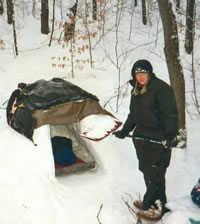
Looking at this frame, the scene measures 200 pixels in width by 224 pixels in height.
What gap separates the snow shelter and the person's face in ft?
3.80

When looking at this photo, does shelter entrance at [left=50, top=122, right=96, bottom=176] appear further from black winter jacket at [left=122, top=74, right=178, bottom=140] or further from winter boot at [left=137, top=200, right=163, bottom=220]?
black winter jacket at [left=122, top=74, right=178, bottom=140]

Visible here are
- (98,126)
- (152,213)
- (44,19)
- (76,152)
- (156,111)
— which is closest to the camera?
(156,111)

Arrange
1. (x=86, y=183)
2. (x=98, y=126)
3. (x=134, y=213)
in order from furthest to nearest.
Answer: (x=98, y=126) < (x=86, y=183) < (x=134, y=213)

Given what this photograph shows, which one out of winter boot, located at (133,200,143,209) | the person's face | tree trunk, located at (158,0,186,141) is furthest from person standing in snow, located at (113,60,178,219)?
tree trunk, located at (158,0,186,141)

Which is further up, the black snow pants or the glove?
the glove

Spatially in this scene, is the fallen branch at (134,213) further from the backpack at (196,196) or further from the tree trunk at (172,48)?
the tree trunk at (172,48)

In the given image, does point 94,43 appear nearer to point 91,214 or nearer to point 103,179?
point 103,179

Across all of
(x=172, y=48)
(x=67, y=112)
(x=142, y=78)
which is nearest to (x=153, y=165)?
(x=142, y=78)

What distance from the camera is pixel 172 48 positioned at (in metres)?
4.26

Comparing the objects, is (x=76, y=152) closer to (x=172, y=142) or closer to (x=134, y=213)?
(x=134, y=213)

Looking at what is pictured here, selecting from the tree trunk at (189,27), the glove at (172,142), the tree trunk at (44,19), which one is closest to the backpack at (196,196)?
the glove at (172,142)

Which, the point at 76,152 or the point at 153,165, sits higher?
the point at 153,165

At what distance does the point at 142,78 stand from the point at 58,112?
5.42ft

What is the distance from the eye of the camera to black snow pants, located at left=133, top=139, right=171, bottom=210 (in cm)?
304
